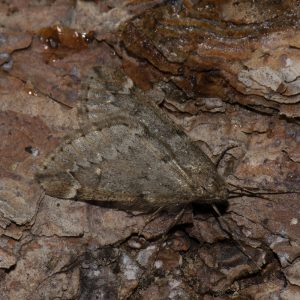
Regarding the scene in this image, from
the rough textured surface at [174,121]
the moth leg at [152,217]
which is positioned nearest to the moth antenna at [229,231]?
the rough textured surface at [174,121]


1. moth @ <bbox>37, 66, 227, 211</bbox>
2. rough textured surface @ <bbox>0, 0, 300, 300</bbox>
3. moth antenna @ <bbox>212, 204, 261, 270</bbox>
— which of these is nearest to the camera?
rough textured surface @ <bbox>0, 0, 300, 300</bbox>

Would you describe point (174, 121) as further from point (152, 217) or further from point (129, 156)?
point (152, 217)

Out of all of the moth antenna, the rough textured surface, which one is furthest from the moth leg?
the moth antenna

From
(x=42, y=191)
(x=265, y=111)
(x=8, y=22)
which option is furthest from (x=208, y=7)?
(x=42, y=191)

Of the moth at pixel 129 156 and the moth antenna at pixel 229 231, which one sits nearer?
the moth antenna at pixel 229 231

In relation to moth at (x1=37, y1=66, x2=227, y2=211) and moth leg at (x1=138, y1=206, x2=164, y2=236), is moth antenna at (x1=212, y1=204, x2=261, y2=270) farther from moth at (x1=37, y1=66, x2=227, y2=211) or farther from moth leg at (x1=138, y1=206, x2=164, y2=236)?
moth leg at (x1=138, y1=206, x2=164, y2=236)

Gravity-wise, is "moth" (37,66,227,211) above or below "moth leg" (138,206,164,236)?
above

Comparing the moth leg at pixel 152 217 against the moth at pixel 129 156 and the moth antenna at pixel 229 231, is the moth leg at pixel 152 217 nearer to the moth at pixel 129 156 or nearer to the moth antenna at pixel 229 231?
the moth at pixel 129 156
